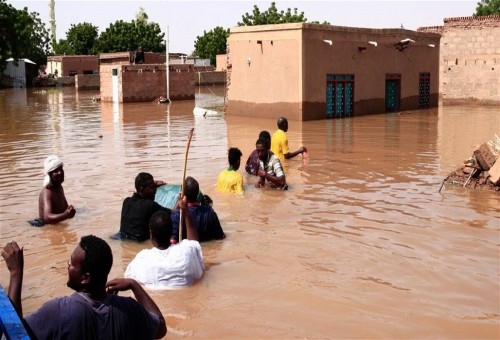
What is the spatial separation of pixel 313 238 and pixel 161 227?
2655 millimetres

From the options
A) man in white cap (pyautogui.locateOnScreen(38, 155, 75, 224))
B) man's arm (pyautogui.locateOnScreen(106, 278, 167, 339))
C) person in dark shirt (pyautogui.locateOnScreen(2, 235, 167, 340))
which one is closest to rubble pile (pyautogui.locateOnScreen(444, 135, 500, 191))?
man in white cap (pyautogui.locateOnScreen(38, 155, 75, 224))

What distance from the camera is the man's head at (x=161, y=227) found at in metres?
5.50

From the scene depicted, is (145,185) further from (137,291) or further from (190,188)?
(137,291)

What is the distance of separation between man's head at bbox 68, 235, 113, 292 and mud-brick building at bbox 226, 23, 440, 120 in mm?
19668

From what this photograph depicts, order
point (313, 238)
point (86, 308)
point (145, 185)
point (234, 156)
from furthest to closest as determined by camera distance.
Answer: point (234, 156)
point (313, 238)
point (145, 185)
point (86, 308)

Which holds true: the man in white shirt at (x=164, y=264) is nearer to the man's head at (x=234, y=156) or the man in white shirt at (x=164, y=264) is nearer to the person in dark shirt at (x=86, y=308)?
the person in dark shirt at (x=86, y=308)

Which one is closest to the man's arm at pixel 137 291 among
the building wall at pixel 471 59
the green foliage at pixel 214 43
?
the building wall at pixel 471 59

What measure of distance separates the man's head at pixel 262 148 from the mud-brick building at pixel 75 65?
4954cm

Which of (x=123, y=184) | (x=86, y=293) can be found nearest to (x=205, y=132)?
(x=123, y=184)

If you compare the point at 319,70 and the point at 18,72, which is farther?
the point at 18,72

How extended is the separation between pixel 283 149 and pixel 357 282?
6.62 metres

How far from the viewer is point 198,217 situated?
23.4ft

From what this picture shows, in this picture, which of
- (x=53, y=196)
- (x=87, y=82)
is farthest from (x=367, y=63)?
(x=87, y=82)

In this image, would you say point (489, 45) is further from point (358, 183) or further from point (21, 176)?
point (21, 176)
